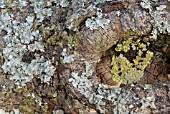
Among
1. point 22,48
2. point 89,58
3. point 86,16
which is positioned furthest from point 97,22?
point 22,48

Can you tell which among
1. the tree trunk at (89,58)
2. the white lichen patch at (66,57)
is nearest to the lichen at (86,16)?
the tree trunk at (89,58)

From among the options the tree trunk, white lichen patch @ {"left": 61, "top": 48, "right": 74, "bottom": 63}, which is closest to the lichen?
the tree trunk

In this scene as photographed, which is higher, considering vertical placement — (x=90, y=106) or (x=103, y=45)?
(x=103, y=45)

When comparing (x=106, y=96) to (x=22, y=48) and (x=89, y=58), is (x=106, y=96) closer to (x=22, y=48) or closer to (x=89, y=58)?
(x=89, y=58)

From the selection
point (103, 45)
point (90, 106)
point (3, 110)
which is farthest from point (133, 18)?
point (3, 110)

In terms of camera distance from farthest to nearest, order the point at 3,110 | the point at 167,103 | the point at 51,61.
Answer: the point at 3,110, the point at 51,61, the point at 167,103

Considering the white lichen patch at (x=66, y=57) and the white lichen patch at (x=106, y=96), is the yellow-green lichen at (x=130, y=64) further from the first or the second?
the white lichen patch at (x=66, y=57)

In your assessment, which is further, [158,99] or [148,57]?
[148,57]

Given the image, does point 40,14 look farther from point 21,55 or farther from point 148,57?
point 148,57
